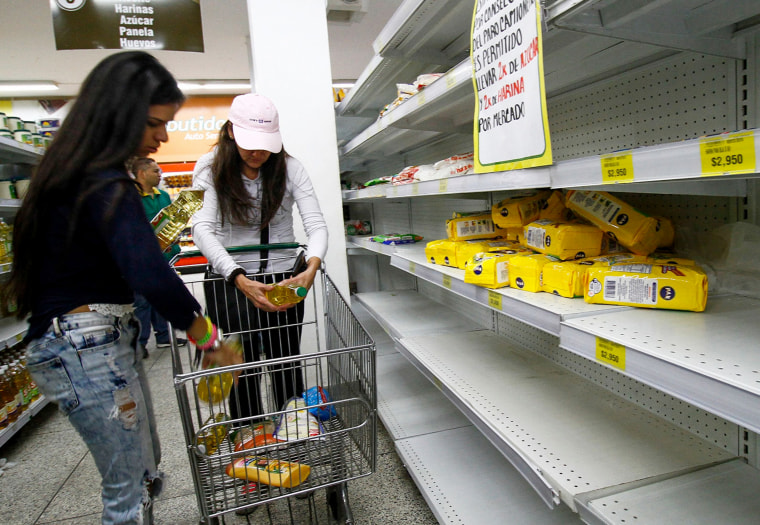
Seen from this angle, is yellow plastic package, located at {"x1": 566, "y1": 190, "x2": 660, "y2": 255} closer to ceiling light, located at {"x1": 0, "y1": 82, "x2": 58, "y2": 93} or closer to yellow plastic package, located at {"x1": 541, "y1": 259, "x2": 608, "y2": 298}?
yellow plastic package, located at {"x1": 541, "y1": 259, "x2": 608, "y2": 298}

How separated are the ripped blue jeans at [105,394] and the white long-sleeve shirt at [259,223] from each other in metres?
0.66

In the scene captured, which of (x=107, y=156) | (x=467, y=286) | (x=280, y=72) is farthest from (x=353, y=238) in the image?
(x=107, y=156)

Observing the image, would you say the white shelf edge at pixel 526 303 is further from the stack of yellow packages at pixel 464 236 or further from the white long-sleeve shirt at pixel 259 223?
the white long-sleeve shirt at pixel 259 223

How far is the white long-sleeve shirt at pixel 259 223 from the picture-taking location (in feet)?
5.80

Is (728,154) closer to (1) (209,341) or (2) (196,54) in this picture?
(1) (209,341)

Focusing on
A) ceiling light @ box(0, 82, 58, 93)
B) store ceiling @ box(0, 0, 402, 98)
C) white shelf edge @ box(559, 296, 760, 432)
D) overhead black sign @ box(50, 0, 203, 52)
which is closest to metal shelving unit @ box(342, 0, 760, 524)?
white shelf edge @ box(559, 296, 760, 432)

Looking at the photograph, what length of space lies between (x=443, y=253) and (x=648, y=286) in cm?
93

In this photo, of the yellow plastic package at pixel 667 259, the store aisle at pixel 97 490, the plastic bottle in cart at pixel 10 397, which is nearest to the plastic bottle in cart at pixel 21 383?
the plastic bottle in cart at pixel 10 397

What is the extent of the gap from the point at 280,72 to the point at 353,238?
1587 millimetres

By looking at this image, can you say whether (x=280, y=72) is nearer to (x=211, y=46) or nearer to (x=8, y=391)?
(x=8, y=391)

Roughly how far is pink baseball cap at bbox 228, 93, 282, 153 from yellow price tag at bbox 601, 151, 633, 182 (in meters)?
1.18

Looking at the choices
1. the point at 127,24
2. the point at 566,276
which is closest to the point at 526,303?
the point at 566,276

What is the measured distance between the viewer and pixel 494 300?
54.9 inches

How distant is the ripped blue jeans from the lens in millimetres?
1034
